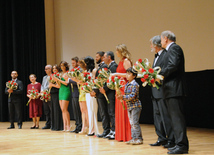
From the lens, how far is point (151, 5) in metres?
9.26

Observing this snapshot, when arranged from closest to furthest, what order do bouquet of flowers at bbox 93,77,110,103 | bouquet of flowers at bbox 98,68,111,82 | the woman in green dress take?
bouquet of flowers at bbox 98,68,111,82, bouquet of flowers at bbox 93,77,110,103, the woman in green dress

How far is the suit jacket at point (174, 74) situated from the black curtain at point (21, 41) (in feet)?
29.9

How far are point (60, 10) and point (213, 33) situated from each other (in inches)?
276

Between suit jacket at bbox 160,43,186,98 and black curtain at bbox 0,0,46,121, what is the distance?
9099mm

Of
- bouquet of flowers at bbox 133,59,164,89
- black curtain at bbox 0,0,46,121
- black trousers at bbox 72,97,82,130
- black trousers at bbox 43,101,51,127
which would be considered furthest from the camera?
black curtain at bbox 0,0,46,121

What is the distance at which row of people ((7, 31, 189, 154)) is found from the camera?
14.0ft

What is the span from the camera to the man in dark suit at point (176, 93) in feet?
13.9

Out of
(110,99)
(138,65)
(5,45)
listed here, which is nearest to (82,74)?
(110,99)

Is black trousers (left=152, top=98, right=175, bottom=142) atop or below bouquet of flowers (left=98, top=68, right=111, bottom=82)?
below

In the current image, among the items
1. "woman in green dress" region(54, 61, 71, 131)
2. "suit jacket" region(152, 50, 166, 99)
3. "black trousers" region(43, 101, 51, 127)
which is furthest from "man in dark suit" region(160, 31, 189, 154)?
"black trousers" region(43, 101, 51, 127)

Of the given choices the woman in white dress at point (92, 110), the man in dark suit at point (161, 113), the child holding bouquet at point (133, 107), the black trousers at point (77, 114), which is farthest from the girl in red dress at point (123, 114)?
the black trousers at point (77, 114)

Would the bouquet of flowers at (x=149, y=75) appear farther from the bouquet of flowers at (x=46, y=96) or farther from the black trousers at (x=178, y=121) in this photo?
the bouquet of flowers at (x=46, y=96)

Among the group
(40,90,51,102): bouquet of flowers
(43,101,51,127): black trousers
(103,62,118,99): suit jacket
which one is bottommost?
(43,101,51,127): black trousers

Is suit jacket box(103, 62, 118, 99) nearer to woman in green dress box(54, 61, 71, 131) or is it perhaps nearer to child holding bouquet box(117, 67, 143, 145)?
child holding bouquet box(117, 67, 143, 145)
